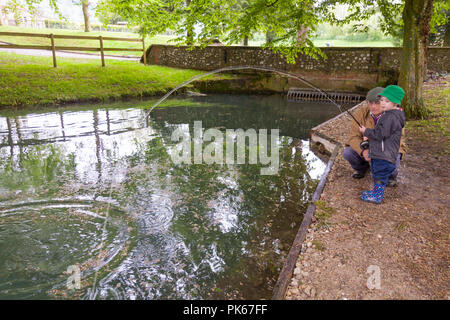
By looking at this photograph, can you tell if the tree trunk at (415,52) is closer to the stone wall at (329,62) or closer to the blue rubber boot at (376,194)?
the blue rubber boot at (376,194)

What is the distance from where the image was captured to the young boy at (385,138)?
164 inches

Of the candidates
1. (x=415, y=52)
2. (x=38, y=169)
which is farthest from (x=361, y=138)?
(x=38, y=169)

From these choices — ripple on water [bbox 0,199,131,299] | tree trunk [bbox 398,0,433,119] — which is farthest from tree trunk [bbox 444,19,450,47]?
ripple on water [bbox 0,199,131,299]

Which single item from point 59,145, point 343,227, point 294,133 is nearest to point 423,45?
point 294,133

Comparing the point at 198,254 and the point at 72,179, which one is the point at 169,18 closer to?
the point at 72,179

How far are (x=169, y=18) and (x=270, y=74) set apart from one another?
9.85 metres

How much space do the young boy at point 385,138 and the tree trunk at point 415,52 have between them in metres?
5.53

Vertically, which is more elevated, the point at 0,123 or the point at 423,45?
the point at 423,45

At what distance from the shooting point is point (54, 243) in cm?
411

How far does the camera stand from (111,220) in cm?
470

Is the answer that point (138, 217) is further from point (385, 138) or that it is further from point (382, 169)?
point (385, 138)

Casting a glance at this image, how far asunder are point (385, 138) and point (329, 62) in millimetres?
15033

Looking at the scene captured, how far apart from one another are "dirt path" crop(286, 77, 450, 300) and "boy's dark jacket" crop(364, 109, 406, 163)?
730 millimetres

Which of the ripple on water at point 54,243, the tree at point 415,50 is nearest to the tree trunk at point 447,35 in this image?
the tree at point 415,50
